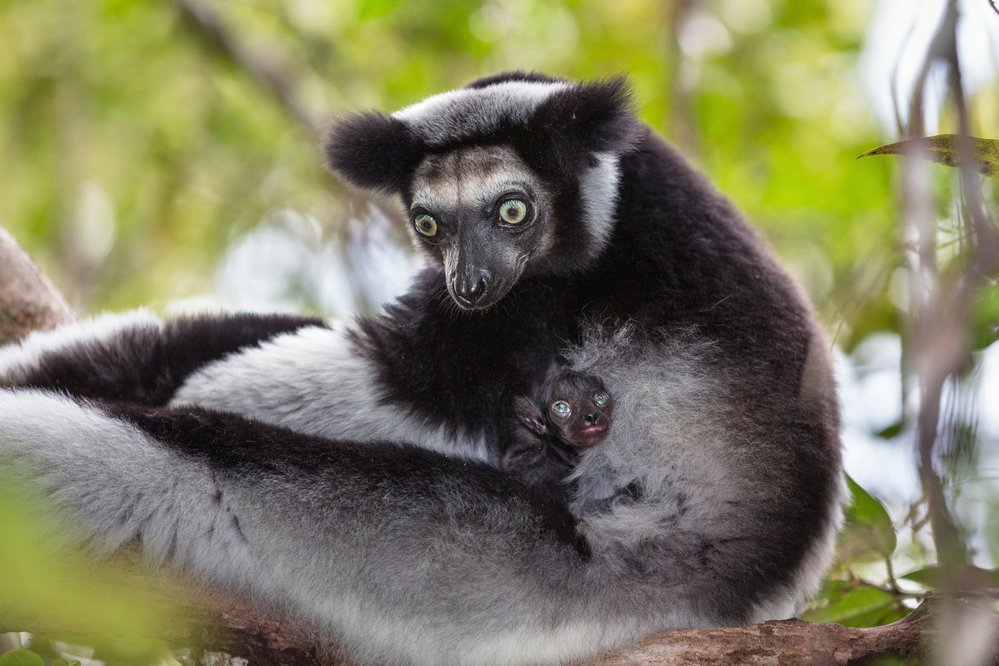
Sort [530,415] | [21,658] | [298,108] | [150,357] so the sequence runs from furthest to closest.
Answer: [298,108]
[150,357]
[530,415]
[21,658]

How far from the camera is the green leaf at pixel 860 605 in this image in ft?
11.7

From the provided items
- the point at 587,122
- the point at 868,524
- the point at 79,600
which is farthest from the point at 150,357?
the point at 868,524

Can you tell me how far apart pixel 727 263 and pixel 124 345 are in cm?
249

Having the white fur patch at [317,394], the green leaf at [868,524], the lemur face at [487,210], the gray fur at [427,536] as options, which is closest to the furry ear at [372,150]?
the lemur face at [487,210]

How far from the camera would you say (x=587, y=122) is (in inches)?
151

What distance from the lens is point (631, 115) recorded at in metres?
3.91

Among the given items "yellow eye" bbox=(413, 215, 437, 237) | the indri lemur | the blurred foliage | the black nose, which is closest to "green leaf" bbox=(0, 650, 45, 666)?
the indri lemur

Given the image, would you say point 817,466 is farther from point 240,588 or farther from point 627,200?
point 240,588

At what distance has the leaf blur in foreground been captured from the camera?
1.47 meters

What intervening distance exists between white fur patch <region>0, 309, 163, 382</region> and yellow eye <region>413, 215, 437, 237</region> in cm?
124

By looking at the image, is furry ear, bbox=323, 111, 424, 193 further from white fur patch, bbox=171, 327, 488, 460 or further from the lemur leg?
the lemur leg

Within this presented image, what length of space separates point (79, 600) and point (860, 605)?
2965 mm

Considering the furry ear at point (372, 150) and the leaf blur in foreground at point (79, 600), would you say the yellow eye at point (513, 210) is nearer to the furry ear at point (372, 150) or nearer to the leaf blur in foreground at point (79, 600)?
Result: the furry ear at point (372, 150)

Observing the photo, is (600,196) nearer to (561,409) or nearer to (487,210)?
(487,210)
